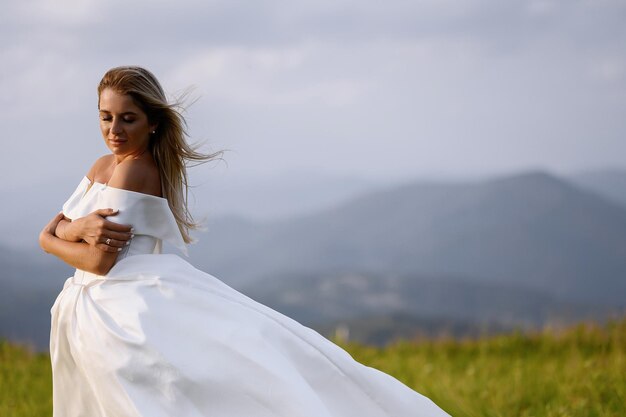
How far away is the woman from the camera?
11.8ft

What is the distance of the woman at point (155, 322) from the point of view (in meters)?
3.60

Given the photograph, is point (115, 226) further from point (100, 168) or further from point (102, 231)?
point (100, 168)

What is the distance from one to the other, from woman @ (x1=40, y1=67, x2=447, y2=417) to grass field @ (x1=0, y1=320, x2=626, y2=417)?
2192 mm

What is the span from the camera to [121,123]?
3879 mm

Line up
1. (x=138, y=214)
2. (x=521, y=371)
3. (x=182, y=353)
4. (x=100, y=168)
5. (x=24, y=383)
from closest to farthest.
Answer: (x=182, y=353) → (x=138, y=214) → (x=100, y=168) → (x=521, y=371) → (x=24, y=383)

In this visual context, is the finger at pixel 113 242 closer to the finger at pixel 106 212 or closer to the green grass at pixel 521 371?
the finger at pixel 106 212

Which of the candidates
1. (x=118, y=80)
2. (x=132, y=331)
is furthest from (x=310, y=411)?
(x=118, y=80)

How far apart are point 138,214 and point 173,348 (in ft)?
2.34

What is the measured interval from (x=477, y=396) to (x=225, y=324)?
3442 mm

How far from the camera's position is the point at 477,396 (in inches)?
254

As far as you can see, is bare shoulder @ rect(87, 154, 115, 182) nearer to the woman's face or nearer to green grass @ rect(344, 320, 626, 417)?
the woman's face

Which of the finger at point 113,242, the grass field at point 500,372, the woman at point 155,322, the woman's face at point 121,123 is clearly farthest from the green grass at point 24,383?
the woman's face at point 121,123

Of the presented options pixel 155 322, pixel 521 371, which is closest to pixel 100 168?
pixel 155 322

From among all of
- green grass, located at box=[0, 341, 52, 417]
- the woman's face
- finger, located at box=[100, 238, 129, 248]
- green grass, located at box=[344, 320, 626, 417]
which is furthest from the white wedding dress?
green grass, located at box=[0, 341, 52, 417]
